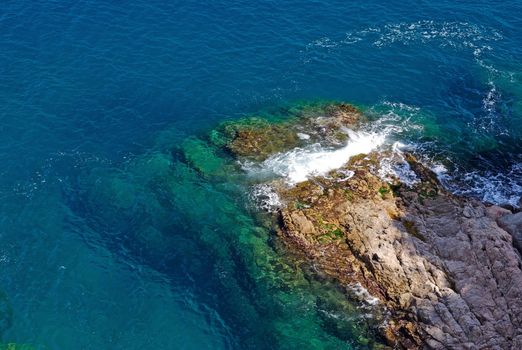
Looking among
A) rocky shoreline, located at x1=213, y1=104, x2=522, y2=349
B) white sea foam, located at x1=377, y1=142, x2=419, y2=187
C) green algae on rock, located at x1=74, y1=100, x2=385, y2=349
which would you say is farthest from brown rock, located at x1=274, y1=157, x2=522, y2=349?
green algae on rock, located at x1=74, y1=100, x2=385, y2=349

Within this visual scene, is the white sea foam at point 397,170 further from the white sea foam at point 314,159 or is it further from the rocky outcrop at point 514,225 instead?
the rocky outcrop at point 514,225

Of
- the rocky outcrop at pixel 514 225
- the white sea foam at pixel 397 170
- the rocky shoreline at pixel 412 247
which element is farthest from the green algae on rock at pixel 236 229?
the rocky outcrop at pixel 514 225

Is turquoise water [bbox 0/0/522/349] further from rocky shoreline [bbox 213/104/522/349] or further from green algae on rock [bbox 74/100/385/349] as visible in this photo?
rocky shoreline [bbox 213/104/522/349]

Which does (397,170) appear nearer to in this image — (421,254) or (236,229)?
(421,254)

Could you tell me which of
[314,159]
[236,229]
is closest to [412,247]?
[314,159]

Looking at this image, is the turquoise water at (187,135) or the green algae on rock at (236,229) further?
the turquoise water at (187,135)

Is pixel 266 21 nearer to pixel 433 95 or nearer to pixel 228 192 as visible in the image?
pixel 433 95
